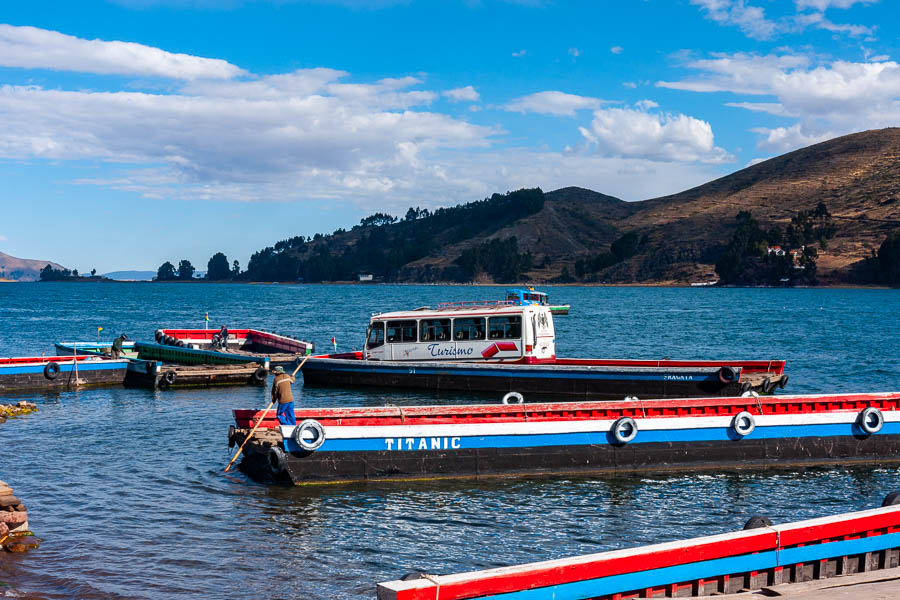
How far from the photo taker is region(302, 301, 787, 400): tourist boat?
31.6 metres

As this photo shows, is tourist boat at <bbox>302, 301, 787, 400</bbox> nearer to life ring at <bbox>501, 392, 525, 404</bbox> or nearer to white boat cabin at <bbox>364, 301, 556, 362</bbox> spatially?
white boat cabin at <bbox>364, 301, 556, 362</bbox>

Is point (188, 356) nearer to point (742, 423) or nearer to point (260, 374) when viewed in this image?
point (260, 374)

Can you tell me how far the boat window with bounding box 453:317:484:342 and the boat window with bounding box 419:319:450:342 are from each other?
1.15 feet

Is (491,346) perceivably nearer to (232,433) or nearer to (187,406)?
(187,406)

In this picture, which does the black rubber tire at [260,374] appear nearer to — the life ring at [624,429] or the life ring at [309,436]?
the life ring at [309,436]

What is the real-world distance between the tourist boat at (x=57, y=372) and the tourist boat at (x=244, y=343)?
7.70 meters

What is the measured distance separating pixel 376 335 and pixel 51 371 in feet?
47.3

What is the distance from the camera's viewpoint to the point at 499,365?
111ft

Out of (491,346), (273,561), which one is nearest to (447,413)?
(273,561)

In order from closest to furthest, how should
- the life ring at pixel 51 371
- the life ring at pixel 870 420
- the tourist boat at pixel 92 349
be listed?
the life ring at pixel 870 420
the life ring at pixel 51 371
the tourist boat at pixel 92 349

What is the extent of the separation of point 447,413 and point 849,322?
283 ft

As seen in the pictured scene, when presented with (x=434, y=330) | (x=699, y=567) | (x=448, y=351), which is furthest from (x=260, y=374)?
(x=699, y=567)

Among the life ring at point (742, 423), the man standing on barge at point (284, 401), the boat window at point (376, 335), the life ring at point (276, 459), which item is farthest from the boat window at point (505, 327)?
the life ring at point (276, 459)

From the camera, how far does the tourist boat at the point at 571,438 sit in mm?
19000
